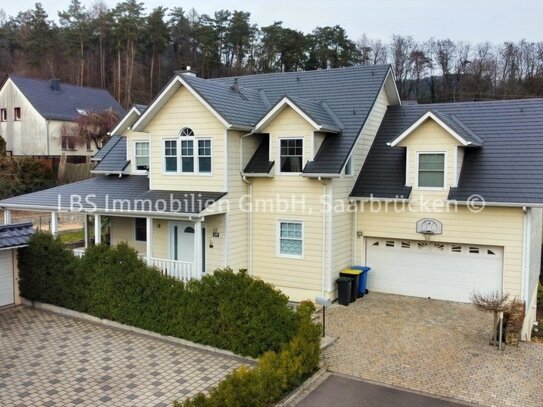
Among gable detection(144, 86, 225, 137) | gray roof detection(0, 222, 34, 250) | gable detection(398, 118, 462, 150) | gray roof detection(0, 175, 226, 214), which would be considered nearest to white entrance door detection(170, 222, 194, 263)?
gray roof detection(0, 175, 226, 214)

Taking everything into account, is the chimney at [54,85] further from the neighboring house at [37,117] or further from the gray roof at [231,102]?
the gray roof at [231,102]

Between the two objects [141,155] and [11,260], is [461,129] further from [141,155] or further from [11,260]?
[11,260]

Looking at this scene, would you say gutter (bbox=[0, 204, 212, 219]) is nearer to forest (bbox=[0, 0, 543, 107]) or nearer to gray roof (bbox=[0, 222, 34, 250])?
gray roof (bbox=[0, 222, 34, 250])

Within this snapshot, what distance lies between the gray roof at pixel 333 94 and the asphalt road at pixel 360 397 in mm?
6979

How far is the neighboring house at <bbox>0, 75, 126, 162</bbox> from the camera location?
41406 mm

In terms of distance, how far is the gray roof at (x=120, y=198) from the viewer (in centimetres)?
1567

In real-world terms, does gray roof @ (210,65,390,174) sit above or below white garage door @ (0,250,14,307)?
above

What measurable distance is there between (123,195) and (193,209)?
4.05 meters

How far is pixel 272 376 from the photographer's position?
29.8ft

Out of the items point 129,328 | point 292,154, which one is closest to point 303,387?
point 129,328

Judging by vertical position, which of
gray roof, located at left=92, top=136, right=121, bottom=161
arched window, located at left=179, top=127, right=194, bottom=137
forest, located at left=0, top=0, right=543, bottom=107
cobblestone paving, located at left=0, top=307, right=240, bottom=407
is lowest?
cobblestone paving, located at left=0, top=307, right=240, bottom=407

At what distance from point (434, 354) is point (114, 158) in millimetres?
15057

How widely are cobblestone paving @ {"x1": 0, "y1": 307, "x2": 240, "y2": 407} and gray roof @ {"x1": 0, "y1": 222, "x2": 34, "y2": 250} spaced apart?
242 cm

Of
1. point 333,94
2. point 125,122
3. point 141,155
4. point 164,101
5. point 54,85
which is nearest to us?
point 164,101
